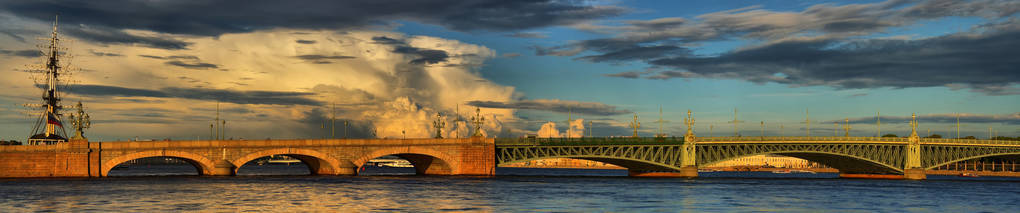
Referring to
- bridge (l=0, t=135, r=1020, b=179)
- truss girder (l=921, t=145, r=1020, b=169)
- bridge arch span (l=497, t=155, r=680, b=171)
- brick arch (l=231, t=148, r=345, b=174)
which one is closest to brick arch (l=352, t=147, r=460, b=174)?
bridge (l=0, t=135, r=1020, b=179)

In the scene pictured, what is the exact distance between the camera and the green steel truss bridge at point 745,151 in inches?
4865

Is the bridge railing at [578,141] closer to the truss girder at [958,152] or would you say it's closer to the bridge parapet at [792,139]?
the bridge parapet at [792,139]

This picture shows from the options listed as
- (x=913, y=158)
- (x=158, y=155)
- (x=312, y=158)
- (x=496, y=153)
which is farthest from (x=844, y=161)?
(x=158, y=155)

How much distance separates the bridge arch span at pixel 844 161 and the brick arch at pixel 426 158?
34898 millimetres

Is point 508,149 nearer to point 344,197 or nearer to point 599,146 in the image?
point 599,146

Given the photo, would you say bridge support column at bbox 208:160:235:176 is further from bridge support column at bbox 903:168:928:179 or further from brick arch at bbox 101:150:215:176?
bridge support column at bbox 903:168:928:179

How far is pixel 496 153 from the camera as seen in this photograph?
123 m

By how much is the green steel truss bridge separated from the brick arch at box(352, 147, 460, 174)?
7395 millimetres

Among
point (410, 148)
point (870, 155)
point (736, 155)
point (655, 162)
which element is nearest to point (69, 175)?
point (410, 148)

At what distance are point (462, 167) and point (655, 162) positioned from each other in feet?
86.8

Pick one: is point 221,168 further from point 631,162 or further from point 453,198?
point 631,162

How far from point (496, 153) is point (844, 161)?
2151 inches

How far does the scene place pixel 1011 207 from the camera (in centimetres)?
7488

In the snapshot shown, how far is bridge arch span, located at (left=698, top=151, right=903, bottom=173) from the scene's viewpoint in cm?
13088
